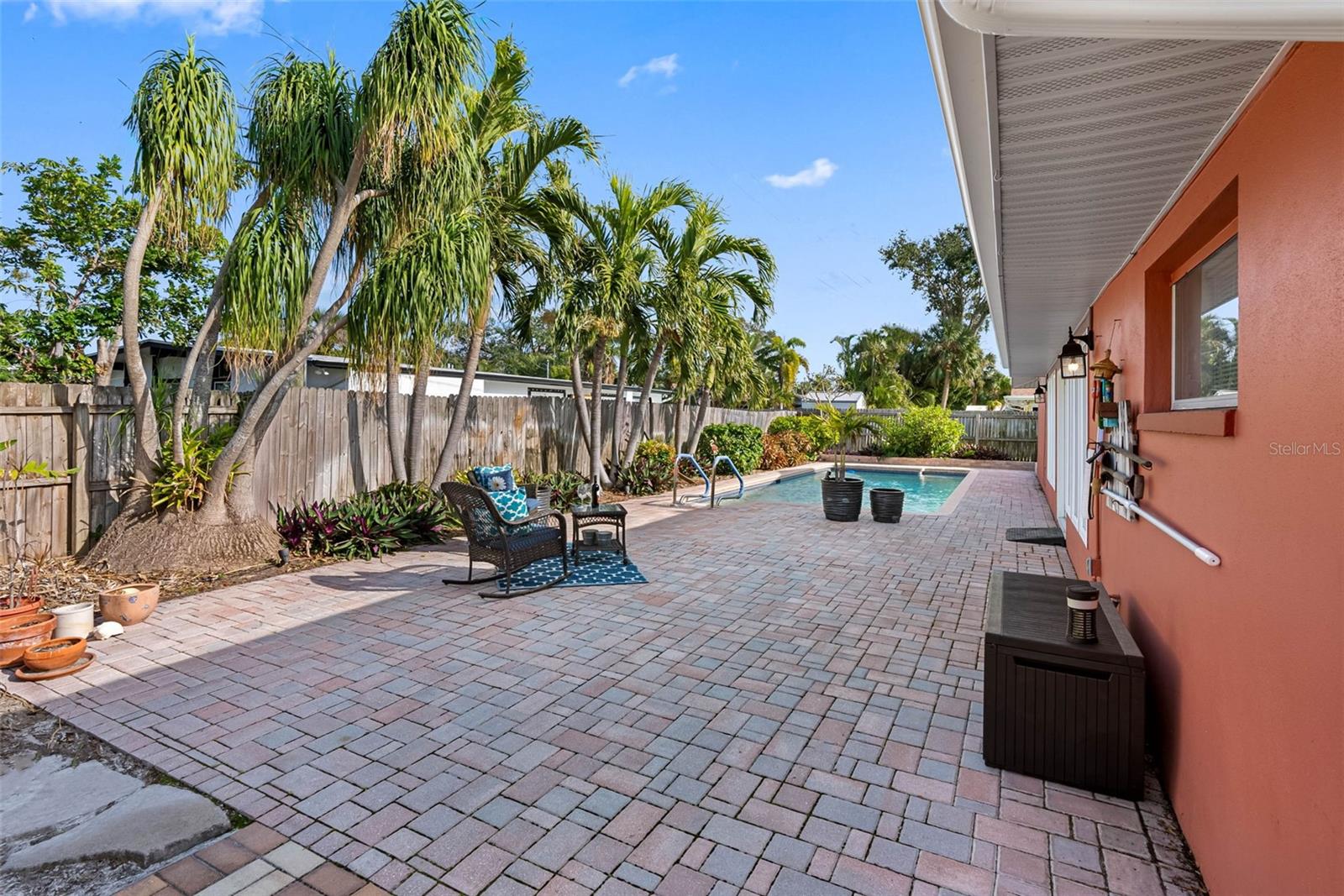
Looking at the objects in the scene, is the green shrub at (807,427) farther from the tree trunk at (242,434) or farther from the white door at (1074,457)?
the tree trunk at (242,434)

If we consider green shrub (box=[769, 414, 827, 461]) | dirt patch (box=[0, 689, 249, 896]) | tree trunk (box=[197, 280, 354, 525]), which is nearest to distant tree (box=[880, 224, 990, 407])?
green shrub (box=[769, 414, 827, 461])

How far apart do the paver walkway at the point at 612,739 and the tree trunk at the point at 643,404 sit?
673 centimetres

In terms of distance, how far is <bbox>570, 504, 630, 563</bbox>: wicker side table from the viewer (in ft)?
21.2

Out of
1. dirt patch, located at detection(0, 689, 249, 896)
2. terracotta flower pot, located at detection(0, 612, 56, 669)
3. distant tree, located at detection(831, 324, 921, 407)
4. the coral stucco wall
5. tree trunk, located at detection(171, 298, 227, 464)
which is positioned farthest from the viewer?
distant tree, located at detection(831, 324, 921, 407)

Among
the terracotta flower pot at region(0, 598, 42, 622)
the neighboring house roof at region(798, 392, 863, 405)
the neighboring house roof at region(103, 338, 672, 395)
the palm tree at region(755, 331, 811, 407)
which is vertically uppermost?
the palm tree at region(755, 331, 811, 407)

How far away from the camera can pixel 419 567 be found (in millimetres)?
6316

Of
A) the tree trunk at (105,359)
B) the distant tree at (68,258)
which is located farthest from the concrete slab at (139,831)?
the distant tree at (68,258)

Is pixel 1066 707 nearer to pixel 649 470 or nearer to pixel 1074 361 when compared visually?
pixel 1074 361

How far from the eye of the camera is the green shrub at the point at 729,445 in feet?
50.4

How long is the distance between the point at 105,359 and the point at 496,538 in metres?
9.35

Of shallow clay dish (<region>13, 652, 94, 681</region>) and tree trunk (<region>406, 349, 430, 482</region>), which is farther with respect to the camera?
tree trunk (<region>406, 349, 430, 482</region>)

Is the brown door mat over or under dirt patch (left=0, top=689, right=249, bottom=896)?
under

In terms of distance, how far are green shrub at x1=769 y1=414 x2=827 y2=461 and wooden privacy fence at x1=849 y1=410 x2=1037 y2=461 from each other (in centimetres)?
148

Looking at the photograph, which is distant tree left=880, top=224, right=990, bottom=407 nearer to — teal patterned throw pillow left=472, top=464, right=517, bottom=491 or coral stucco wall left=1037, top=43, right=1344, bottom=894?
teal patterned throw pillow left=472, top=464, right=517, bottom=491
